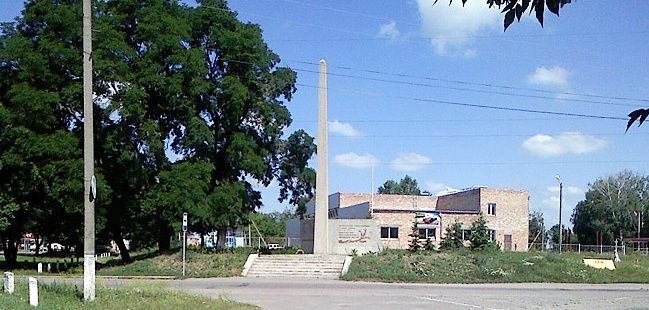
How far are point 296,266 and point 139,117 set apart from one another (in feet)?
41.0

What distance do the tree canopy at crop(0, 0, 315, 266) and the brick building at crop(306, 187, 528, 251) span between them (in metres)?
19.8

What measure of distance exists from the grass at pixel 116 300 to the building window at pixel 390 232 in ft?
156

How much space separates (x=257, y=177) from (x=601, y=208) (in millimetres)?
64394

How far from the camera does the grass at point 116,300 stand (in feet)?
62.7

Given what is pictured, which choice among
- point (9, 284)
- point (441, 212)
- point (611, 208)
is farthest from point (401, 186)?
point (9, 284)

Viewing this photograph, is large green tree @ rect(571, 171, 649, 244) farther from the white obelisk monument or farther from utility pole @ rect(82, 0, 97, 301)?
utility pole @ rect(82, 0, 97, 301)

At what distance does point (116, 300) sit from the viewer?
2050cm

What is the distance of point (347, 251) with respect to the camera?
51562 millimetres

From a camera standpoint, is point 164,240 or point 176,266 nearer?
point 176,266

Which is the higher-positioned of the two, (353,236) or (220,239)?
(353,236)

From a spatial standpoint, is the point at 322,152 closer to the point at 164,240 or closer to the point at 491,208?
the point at 164,240

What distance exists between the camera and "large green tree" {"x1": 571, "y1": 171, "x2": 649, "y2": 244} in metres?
98.5

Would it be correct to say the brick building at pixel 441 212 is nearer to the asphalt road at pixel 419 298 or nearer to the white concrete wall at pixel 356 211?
the white concrete wall at pixel 356 211

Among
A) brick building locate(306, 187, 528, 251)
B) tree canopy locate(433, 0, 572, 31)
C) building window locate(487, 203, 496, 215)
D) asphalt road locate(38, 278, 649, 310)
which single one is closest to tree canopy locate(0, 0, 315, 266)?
asphalt road locate(38, 278, 649, 310)
